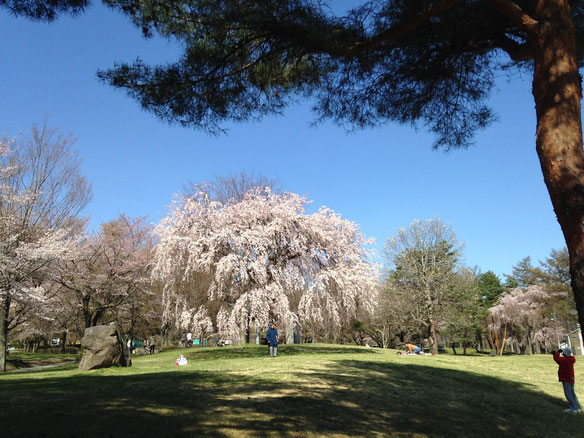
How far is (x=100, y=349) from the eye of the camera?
41.9 ft

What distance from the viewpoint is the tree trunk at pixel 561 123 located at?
15.0ft

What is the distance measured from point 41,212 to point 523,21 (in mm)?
22463

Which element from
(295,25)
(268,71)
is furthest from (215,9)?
(268,71)

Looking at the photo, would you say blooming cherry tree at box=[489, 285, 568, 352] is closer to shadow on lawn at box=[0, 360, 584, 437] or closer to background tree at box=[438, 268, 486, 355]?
background tree at box=[438, 268, 486, 355]

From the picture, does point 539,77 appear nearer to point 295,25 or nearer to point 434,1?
point 434,1

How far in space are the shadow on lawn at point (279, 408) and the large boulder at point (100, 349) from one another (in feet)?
15.9

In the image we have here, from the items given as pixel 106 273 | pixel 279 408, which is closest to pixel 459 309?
pixel 106 273

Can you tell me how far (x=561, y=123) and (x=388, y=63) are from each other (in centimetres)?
438

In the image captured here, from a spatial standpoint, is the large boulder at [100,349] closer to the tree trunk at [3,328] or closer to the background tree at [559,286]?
the tree trunk at [3,328]

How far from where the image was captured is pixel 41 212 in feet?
67.9

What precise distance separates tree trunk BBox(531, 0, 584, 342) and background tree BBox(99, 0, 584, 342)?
14mm

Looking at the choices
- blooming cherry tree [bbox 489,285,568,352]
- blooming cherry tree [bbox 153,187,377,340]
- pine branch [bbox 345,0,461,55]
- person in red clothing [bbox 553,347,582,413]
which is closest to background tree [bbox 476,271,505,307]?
blooming cherry tree [bbox 489,285,568,352]

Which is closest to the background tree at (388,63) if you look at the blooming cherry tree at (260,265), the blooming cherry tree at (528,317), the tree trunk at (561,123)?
the tree trunk at (561,123)

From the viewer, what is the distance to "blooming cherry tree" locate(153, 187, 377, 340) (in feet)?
61.4
